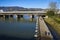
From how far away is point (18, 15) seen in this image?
301 feet

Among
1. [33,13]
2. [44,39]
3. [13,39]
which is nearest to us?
[44,39]

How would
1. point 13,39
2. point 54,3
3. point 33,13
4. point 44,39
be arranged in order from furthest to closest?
point 33,13, point 54,3, point 13,39, point 44,39

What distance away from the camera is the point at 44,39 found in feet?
49.5

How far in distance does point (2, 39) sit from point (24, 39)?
238 centimetres

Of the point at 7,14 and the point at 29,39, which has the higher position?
the point at 29,39

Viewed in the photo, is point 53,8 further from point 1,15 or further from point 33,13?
point 1,15

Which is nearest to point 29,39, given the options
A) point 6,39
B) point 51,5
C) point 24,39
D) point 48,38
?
point 24,39

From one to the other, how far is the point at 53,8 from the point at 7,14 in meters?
24.8

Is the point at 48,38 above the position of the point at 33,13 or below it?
above

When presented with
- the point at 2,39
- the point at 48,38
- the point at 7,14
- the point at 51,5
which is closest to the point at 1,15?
the point at 7,14

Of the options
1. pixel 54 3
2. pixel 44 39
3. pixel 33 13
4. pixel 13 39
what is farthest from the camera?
pixel 33 13

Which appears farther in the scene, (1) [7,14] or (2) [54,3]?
(1) [7,14]

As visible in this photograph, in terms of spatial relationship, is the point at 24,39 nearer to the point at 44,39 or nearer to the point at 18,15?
the point at 44,39

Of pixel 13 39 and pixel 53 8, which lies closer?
pixel 13 39
